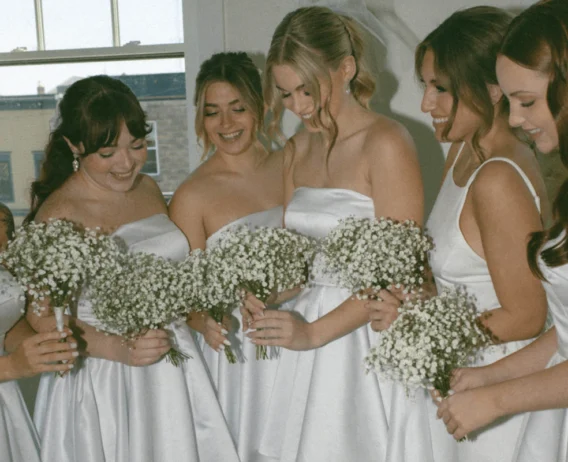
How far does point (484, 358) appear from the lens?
2.36 metres

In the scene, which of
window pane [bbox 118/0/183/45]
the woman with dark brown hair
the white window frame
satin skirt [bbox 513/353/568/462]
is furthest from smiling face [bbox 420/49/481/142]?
window pane [bbox 118/0/183/45]

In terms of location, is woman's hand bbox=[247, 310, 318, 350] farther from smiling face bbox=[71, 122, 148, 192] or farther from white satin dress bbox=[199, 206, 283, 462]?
smiling face bbox=[71, 122, 148, 192]

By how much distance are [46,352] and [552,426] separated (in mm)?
1772

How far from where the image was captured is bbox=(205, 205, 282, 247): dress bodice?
3137mm

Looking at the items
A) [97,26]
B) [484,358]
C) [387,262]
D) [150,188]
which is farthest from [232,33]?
[484,358]

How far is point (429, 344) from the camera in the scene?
6.64ft

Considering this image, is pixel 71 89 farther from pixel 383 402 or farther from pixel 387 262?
pixel 383 402

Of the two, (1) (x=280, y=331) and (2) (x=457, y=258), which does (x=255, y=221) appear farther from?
(2) (x=457, y=258)

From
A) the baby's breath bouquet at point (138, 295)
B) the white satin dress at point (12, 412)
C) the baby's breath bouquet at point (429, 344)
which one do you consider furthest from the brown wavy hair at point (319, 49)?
the white satin dress at point (12, 412)

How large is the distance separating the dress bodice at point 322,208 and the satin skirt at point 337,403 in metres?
0.27

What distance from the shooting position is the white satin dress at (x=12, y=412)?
9.16 ft

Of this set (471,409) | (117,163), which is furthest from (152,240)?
(471,409)

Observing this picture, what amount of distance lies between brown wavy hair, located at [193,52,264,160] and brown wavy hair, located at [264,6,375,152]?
37cm

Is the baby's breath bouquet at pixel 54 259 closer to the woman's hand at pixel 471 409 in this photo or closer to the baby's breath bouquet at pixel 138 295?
the baby's breath bouquet at pixel 138 295
